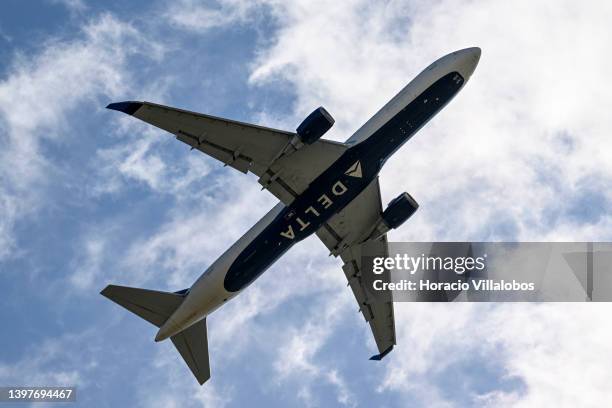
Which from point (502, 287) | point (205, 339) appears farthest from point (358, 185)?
point (205, 339)

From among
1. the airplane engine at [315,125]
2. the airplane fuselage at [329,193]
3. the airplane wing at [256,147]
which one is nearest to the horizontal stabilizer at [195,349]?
the airplane fuselage at [329,193]

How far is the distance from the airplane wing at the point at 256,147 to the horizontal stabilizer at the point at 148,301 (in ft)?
33.1

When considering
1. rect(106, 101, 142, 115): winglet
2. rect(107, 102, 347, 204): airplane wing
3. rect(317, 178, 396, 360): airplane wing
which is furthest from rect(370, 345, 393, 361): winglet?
rect(106, 101, 142, 115): winglet

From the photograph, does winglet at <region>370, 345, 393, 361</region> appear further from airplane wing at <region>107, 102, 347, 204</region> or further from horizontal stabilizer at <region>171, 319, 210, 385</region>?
airplane wing at <region>107, 102, 347, 204</region>

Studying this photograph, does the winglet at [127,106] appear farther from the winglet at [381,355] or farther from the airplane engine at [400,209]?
the winglet at [381,355]

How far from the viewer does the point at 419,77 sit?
51.9 m

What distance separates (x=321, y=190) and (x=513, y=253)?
41.4 feet

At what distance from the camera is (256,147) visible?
49594 mm

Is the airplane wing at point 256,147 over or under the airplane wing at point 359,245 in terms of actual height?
over

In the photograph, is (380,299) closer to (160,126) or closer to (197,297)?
(197,297)

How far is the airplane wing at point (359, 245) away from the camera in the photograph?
180 feet

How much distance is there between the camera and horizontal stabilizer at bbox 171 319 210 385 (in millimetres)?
55031

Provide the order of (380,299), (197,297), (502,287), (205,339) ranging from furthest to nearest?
1. (380,299)
2. (205,339)
3. (197,297)
4. (502,287)

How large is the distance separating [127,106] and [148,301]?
14032mm
